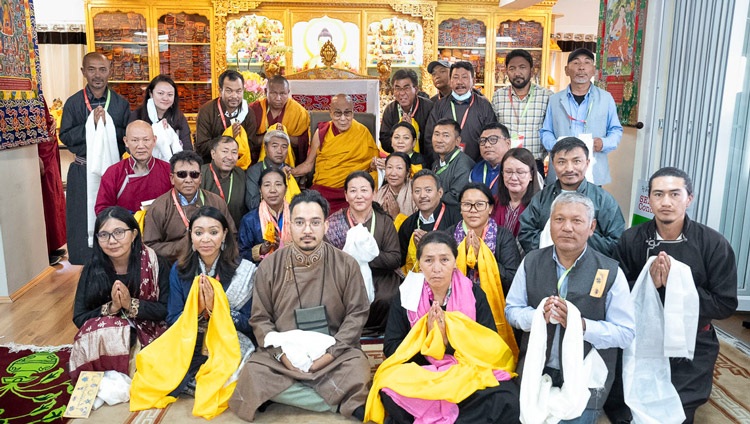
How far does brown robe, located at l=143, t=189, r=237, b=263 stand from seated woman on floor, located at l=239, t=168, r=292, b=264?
18cm

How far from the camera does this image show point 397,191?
407cm

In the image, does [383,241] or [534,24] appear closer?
[383,241]

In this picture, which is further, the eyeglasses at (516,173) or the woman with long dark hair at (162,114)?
the woman with long dark hair at (162,114)

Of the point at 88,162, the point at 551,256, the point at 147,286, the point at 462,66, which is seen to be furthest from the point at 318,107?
the point at 551,256

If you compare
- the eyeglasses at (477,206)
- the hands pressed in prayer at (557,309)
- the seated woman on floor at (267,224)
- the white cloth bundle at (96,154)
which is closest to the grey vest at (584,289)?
the hands pressed in prayer at (557,309)

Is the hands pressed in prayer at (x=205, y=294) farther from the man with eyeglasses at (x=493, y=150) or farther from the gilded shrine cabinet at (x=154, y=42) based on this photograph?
the gilded shrine cabinet at (x=154, y=42)

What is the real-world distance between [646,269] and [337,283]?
1411 mm

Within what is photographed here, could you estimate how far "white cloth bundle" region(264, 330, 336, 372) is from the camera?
8.95 ft

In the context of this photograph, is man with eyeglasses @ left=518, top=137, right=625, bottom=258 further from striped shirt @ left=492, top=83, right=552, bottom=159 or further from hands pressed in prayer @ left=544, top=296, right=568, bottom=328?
striped shirt @ left=492, top=83, right=552, bottom=159

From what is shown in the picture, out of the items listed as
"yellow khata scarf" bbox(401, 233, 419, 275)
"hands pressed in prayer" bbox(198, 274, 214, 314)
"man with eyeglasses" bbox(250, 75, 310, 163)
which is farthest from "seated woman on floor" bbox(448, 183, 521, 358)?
"man with eyeglasses" bbox(250, 75, 310, 163)

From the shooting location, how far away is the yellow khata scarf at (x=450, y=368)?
2486 millimetres

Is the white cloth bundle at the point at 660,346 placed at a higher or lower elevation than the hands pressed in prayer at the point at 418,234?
lower

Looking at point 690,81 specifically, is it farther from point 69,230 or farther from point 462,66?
point 69,230

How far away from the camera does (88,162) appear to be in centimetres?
409
